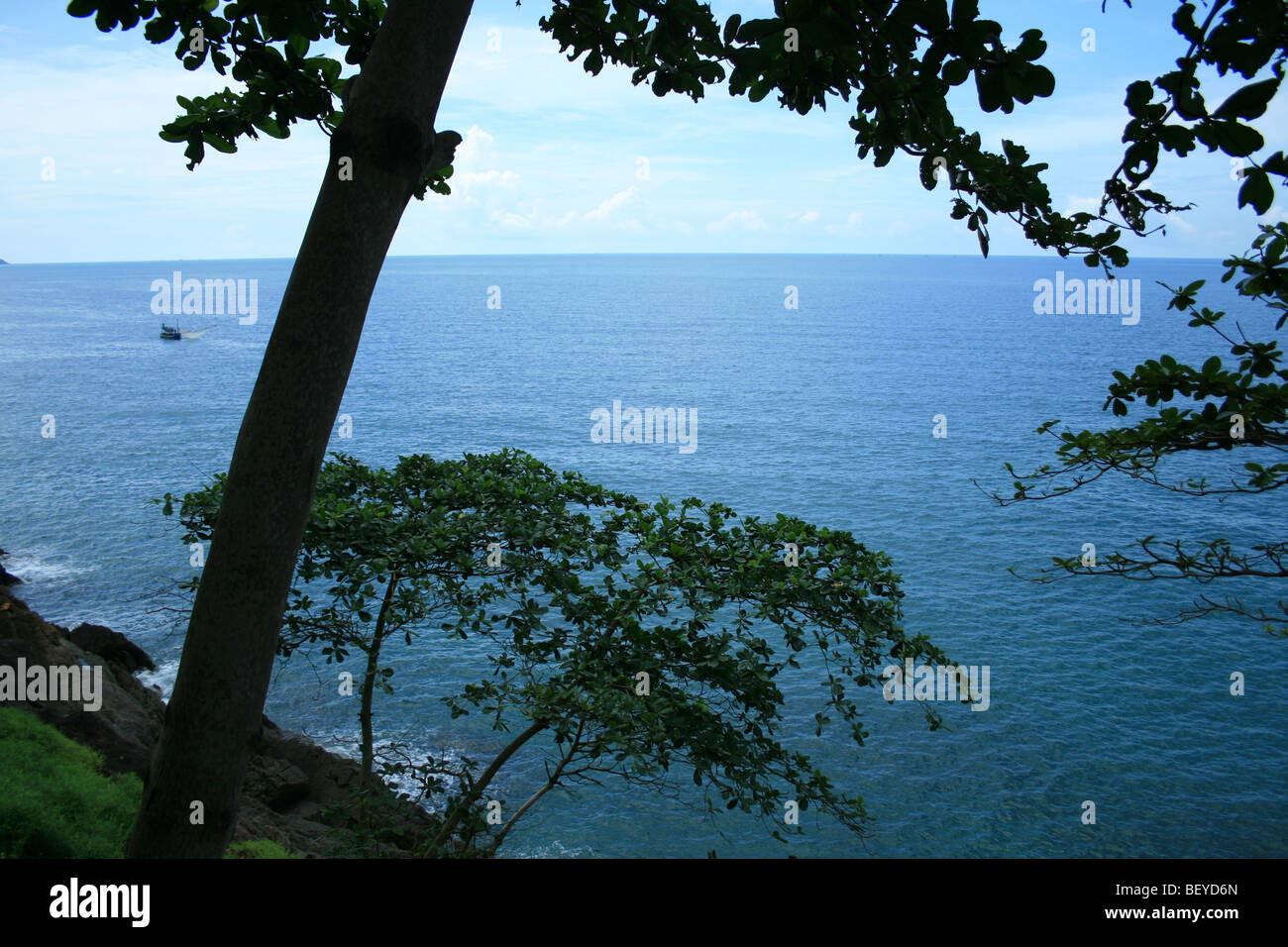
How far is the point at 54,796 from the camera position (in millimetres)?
11352

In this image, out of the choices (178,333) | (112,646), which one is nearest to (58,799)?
(112,646)

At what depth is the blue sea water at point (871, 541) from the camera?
858 inches

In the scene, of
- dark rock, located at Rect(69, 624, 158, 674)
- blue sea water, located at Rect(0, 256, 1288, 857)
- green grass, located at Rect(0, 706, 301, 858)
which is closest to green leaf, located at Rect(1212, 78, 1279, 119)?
green grass, located at Rect(0, 706, 301, 858)

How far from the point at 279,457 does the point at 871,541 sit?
37842 millimetres

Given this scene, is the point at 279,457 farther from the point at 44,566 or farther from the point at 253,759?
the point at 44,566

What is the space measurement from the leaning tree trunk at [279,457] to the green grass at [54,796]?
7.84m

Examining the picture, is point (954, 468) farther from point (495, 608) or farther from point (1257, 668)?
point (495, 608)

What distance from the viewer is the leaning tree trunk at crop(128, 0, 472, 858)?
3109 mm

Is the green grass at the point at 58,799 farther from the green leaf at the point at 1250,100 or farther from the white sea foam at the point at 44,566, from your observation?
the white sea foam at the point at 44,566

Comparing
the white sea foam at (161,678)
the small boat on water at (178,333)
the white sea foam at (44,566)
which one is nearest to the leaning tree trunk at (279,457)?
the white sea foam at (161,678)

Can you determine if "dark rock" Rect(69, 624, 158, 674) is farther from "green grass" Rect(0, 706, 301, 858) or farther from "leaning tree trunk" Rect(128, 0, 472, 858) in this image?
"leaning tree trunk" Rect(128, 0, 472, 858)

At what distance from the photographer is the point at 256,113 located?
5.14 m

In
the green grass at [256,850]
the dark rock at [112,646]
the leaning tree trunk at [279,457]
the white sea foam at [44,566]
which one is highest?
the leaning tree trunk at [279,457]
